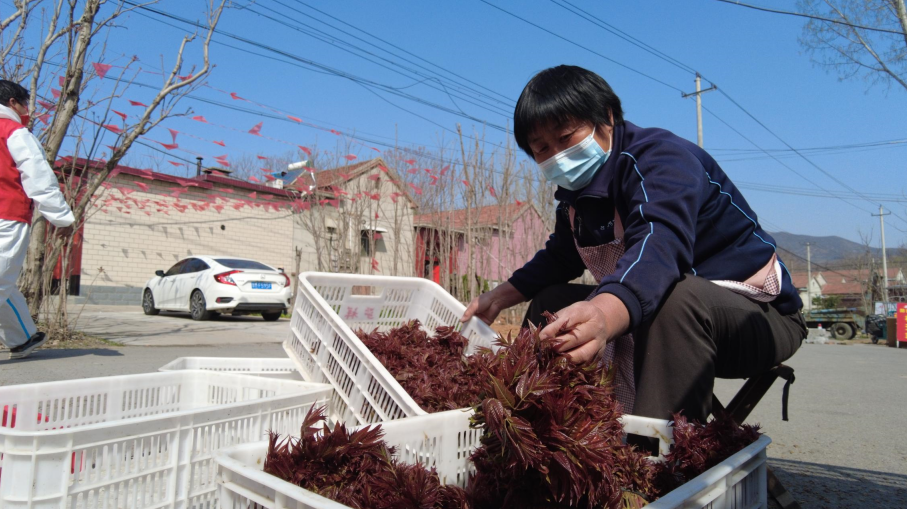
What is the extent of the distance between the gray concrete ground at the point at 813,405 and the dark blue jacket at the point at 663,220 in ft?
3.23

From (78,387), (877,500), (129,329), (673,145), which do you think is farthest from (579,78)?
(129,329)

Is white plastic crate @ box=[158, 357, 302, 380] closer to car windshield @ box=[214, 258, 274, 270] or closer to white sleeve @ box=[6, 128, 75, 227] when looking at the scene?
white sleeve @ box=[6, 128, 75, 227]

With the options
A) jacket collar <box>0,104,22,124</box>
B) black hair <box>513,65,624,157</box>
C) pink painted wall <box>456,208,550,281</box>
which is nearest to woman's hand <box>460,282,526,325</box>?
black hair <box>513,65,624,157</box>

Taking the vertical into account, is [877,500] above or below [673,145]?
below

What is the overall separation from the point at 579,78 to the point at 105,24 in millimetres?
7222

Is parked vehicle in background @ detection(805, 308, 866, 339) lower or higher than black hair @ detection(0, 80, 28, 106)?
lower

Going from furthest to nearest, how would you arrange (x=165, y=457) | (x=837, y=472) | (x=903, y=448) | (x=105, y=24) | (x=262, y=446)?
1. (x=105, y=24)
2. (x=903, y=448)
3. (x=837, y=472)
4. (x=165, y=457)
5. (x=262, y=446)

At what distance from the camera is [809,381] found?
7.06 meters

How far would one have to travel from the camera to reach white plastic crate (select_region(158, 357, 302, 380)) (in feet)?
10.3

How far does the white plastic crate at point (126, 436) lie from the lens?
1.55 m

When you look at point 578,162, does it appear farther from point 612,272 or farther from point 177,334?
point 177,334

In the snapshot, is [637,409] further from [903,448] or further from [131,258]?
[131,258]

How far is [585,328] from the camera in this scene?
120 centimetres

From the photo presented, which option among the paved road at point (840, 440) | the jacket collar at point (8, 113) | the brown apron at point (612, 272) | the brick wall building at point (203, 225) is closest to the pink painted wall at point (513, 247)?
the brick wall building at point (203, 225)
